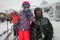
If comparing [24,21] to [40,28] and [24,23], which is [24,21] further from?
[40,28]

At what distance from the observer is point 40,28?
2180mm

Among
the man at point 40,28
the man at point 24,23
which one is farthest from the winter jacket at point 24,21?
the man at point 40,28

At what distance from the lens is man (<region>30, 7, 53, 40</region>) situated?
2.19 meters

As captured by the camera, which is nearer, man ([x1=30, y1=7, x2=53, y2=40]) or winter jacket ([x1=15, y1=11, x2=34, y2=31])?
man ([x1=30, y1=7, x2=53, y2=40])

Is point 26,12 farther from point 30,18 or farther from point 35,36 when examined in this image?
point 35,36

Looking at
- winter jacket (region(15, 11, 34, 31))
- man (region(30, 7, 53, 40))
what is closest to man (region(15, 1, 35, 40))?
winter jacket (region(15, 11, 34, 31))

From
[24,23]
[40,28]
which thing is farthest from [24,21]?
[40,28]

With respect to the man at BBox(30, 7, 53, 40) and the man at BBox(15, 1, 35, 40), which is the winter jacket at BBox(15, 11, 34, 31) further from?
the man at BBox(30, 7, 53, 40)

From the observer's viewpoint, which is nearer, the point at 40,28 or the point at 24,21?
the point at 40,28

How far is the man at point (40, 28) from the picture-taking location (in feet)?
7.18

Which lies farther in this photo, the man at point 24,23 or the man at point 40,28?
the man at point 24,23

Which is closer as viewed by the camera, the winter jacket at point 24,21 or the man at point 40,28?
the man at point 40,28

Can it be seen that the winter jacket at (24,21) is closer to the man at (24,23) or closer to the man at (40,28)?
the man at (24,23)

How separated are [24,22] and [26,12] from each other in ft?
0.43
